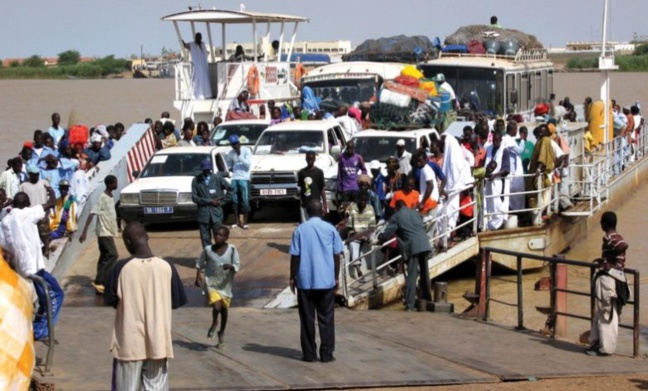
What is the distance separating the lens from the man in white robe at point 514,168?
1766cm

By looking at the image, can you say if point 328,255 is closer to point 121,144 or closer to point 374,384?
point 374,384

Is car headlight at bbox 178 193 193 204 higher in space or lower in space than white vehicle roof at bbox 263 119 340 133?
lower

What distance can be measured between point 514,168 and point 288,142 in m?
4.70

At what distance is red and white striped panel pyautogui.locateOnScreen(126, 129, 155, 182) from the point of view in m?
22.2

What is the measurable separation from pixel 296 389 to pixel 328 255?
1424 mm

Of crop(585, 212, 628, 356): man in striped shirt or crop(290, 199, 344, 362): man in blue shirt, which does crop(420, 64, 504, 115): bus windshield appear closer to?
crop(585, 212, 628, 356): man in striped shirt

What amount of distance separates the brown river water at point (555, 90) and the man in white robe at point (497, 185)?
100 centimetres

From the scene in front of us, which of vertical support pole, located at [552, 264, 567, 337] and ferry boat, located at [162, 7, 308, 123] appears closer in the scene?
vertical support pole, located at [552, 264, 567, 337]

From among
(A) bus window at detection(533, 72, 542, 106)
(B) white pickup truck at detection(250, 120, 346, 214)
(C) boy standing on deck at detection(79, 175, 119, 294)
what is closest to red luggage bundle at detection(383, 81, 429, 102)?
(B) white pickup truck at detection(250, 120, 346, 214)

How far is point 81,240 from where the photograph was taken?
51.3ft

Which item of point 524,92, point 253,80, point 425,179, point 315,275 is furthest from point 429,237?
point 253,80

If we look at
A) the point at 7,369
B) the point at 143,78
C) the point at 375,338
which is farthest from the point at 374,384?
the point at 143,78

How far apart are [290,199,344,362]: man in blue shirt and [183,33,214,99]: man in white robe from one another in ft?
63.1

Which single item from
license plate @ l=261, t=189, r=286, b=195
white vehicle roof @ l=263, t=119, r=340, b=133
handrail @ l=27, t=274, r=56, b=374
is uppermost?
white vehicle roof @ l=263, t=119, r=340, b=133
